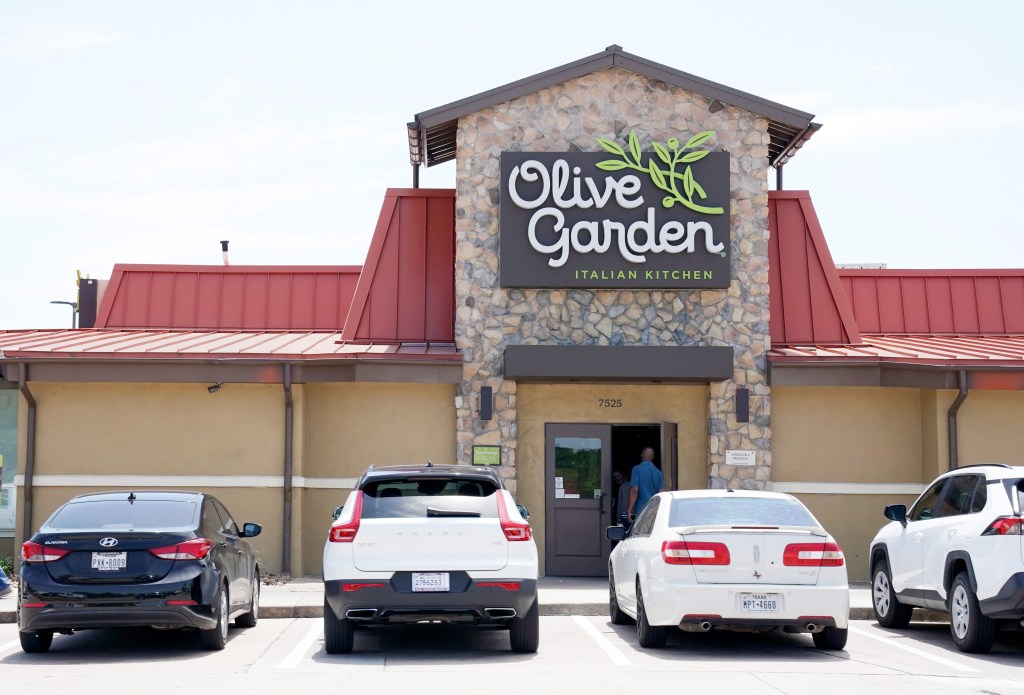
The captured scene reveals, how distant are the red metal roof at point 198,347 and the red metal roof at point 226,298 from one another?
1.23 meters

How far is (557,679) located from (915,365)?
997 cm

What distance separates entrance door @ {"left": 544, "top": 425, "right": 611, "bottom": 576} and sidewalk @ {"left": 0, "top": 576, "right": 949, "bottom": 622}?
147cm

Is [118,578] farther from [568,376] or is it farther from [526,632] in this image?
[568,376]

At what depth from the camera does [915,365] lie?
17.6 metres

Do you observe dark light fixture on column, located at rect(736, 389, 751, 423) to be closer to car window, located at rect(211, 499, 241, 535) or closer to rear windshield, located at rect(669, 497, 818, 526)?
rear windshield, located at rect(669, 497, 818, 526)

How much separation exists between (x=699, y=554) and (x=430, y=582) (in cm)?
Result: 243

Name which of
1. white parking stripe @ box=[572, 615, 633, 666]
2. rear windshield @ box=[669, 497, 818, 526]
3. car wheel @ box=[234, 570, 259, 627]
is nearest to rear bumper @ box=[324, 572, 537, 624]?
white parking stripe @ box=[572, 615, 633, 666]

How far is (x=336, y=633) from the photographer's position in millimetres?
11094

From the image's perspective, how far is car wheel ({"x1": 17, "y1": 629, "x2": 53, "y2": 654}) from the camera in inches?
445

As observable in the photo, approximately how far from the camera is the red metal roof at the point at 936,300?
21.7 m

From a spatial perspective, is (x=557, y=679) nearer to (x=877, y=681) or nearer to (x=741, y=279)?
(x=877, y=681)

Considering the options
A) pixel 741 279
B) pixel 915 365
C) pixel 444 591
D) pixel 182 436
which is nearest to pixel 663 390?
pixel 741 279

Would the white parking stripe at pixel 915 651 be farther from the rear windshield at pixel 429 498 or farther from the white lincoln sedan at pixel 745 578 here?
the rear windshield at pixel 429 498

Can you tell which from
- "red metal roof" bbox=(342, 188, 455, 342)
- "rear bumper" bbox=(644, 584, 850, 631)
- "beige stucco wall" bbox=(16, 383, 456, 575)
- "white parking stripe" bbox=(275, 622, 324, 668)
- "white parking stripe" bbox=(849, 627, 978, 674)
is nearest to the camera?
"white parking stripe" bbox=(275, 622, 324, 668)
